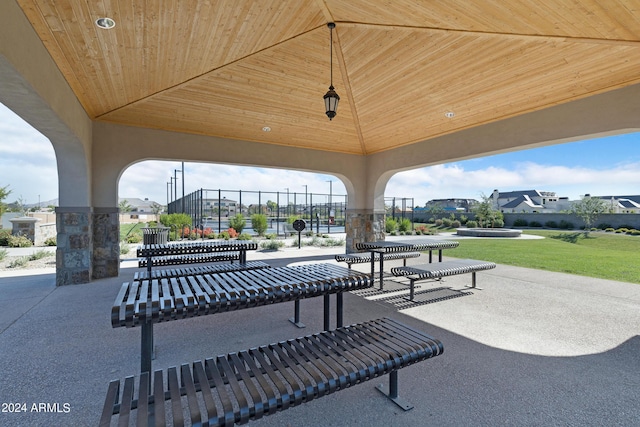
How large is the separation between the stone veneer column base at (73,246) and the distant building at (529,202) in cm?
3608

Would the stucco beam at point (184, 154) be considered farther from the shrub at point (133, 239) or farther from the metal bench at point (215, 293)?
the shrub at point (133, 239)

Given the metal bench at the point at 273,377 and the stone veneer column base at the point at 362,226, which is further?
the stone veneer column base at the point at 362,226

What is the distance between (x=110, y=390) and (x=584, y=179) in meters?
60.3

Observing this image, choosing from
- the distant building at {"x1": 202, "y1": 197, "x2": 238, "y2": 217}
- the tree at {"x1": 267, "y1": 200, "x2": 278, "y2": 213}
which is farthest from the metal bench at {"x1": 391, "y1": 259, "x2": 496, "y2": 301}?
the tree at {"x1": 267, "y1": 200, "x2": 278, "y2": 213}

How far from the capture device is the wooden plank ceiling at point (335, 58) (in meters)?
3.06

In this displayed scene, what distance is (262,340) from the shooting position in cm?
302

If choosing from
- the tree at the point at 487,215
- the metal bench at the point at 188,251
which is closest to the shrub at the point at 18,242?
the metal bench at the point at 188,251

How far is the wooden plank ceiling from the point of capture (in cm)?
306

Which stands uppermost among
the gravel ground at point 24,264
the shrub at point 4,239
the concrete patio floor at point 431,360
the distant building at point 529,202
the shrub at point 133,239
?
the distant building at point 529,202

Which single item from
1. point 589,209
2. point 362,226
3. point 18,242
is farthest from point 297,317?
point 589,209

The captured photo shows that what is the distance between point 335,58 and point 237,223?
9698 mm

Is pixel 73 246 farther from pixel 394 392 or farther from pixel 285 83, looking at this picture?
pixel 394 392

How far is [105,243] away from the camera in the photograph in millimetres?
5816

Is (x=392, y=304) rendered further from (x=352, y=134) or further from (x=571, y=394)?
(x=352, y=134)
